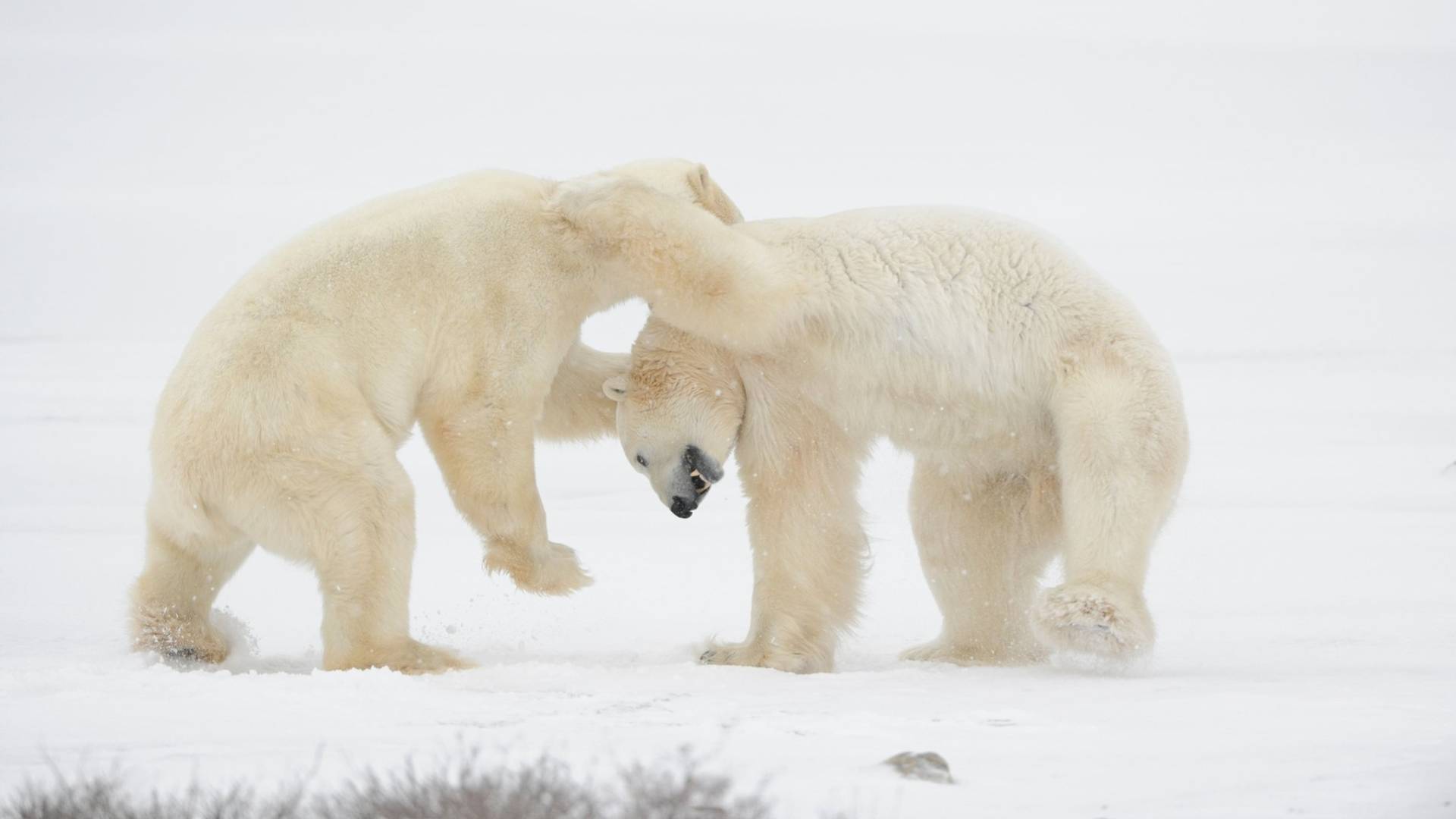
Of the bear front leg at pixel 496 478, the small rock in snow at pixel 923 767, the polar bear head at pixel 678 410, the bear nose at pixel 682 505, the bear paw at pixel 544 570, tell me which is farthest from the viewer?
the bear nose at pixel 682 505

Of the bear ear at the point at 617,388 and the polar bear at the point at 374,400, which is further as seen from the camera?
the bear ear at the point at 617,388

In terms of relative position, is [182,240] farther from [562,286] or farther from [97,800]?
[97,800]

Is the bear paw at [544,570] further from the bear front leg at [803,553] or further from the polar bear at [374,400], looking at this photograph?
the bear front leg at [803,553]

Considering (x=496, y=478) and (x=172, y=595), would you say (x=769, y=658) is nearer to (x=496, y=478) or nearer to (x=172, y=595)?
(x=496, y=478)

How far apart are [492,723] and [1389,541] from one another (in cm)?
532

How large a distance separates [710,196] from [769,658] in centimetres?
164

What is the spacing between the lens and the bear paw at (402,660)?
15.2 ft

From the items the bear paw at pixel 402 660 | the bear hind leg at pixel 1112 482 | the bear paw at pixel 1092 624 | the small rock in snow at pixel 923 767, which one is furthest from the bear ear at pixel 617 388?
the small rock in snow at pixel 923 767

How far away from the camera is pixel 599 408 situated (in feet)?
18.8

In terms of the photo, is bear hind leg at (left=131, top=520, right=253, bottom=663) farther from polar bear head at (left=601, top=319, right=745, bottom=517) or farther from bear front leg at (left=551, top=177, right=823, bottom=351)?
bear front leg at (left=551, top=177, right=823, bottom=351)

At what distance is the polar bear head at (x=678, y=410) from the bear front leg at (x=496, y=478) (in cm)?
48

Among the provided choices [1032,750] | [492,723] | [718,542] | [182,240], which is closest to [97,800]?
[492,723]

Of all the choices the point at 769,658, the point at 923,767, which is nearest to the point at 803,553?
the point at 769,658

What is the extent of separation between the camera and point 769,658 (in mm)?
5188
